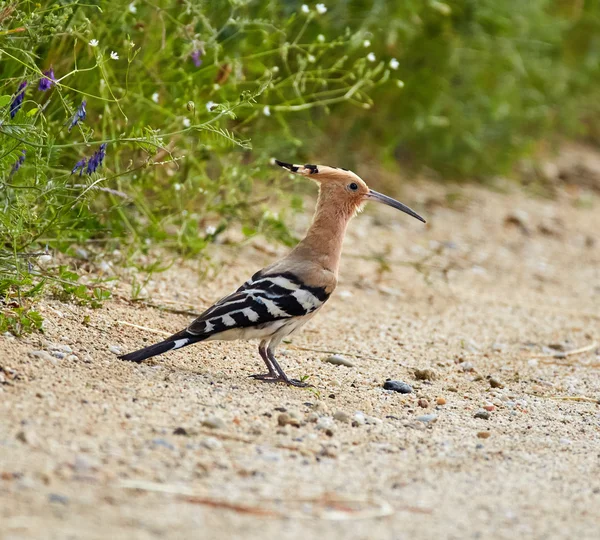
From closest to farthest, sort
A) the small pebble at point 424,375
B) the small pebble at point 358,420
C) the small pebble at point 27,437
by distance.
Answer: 1. the small pebble at point 27,437
2. the small pebble at point 358,420
3. the small pebble at point 424,375

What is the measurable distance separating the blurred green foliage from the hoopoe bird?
1.66 feet

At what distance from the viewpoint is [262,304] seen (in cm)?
419

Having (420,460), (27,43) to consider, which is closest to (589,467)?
(420,460)

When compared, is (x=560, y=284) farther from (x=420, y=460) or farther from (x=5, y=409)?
(x=5, y=409)

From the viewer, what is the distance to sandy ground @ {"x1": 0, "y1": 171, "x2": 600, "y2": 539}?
2682 millimetres

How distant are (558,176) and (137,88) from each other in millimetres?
6428

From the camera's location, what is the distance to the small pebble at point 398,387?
430 centimetres

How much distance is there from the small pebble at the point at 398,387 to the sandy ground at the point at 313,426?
4 centimetres

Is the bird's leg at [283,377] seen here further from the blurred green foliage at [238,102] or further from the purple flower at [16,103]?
the purple flower at [16,103]

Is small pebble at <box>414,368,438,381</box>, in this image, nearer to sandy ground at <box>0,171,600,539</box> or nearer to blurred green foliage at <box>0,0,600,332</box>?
sandy ground at <box>0,171,600,539</box>

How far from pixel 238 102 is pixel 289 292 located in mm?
813

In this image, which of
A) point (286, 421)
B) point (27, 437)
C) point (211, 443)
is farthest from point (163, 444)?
point (286, 421)

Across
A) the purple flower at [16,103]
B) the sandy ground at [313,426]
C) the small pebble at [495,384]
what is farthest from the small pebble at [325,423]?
the purple flower at [16,103]

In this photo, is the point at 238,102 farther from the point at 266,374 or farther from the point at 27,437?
the point at 27,437
